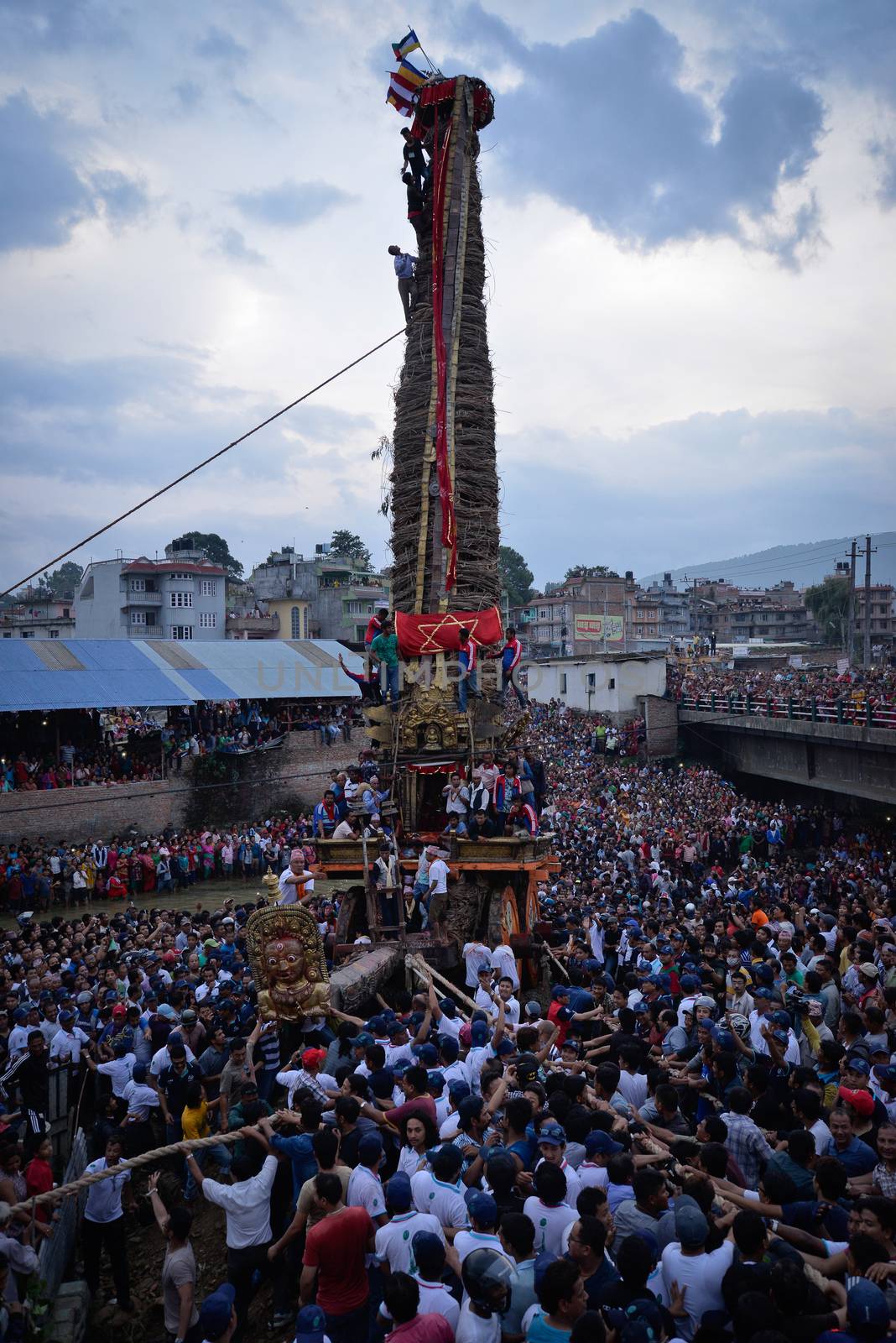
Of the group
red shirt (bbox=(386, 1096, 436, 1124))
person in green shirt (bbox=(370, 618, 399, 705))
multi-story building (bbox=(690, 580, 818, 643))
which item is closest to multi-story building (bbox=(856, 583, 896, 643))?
multi-story building (bbox=(690, 580, 818, 643))

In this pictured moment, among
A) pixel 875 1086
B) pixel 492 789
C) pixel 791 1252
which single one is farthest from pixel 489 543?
pixel 791 1252

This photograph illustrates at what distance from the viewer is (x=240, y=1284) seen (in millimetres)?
6309

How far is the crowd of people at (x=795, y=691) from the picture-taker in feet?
87.1

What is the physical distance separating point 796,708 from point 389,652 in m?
18.7

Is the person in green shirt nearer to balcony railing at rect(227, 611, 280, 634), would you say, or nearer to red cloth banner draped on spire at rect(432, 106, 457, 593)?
red cloth banner draped on spire at rect(432, 106, 457, 593)

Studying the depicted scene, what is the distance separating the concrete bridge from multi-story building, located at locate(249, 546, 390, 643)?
63.9 ft

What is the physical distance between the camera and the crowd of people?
87.1 ft

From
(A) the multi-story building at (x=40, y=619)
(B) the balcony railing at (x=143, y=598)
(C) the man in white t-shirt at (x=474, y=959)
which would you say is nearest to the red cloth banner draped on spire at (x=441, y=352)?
(C) the man in white t-shirt at (x=474, y=959)

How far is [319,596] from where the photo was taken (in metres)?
57.3

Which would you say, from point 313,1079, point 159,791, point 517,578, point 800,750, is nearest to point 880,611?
point 517,578

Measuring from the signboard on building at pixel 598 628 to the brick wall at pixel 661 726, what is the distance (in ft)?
71.3

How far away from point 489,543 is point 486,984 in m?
9.99

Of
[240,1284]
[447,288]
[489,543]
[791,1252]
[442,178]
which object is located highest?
[442,178]

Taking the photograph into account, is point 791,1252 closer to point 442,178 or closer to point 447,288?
point 447,288
